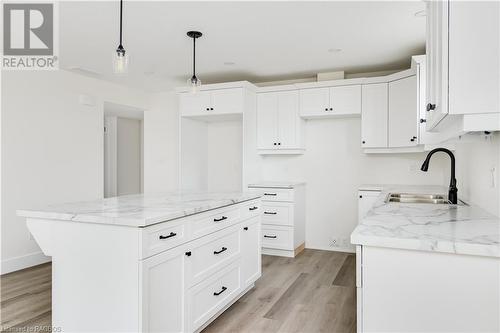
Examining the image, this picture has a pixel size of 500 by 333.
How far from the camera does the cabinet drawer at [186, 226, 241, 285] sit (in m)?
2.27

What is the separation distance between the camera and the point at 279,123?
4793 mm

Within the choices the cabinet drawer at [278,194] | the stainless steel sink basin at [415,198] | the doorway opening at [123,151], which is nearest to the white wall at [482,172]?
the stainless steel sink basin at [415,198]

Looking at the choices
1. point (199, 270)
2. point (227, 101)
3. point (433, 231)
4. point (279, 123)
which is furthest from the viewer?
point (279, 123)

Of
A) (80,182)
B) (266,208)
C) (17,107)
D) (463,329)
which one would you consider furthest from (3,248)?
(463,329)

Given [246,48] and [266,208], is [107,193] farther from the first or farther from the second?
[246,48]

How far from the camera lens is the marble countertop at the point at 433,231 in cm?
126

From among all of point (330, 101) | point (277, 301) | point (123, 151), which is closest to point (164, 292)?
point (277, 301)

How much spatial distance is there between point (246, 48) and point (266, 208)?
1.97 meters

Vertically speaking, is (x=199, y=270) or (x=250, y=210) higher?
(x=250, y=210)

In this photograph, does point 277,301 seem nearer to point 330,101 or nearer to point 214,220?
point 214,220

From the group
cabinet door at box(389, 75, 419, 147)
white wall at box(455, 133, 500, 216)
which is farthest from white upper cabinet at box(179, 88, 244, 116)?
white wall at box(455, 133, 500, 216)

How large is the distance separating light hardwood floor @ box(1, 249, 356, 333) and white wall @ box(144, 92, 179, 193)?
7.15 feet

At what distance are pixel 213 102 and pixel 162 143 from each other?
160 cm

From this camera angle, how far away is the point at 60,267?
203 cm
